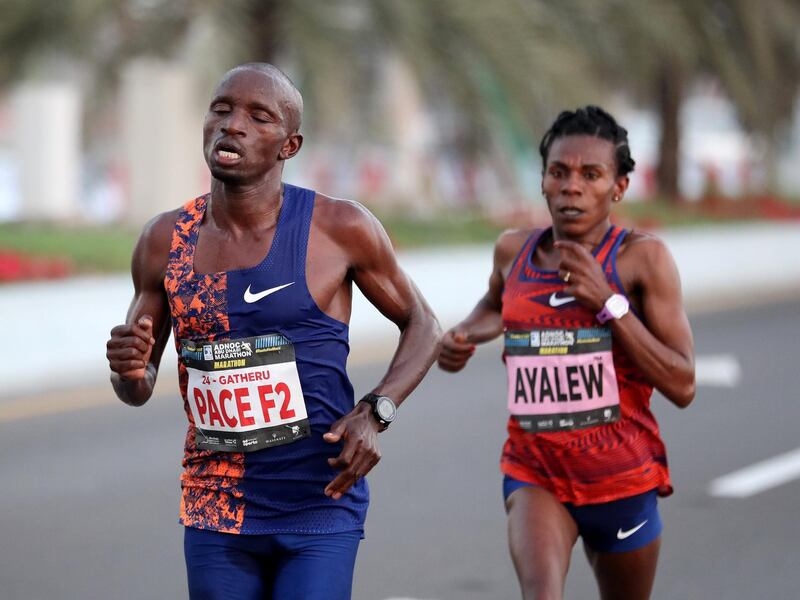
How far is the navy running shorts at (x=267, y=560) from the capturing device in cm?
346

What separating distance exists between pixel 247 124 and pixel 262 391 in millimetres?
634

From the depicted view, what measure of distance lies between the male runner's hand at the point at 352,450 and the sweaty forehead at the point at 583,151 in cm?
126

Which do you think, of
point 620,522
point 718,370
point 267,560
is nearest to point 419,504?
point 620,522

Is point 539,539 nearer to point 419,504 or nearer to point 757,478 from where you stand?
point 419,504

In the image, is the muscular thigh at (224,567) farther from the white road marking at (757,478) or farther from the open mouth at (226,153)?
the white road marking at (757,478)

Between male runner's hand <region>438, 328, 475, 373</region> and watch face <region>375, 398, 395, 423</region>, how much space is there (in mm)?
1088

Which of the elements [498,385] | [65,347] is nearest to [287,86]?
[498,385]

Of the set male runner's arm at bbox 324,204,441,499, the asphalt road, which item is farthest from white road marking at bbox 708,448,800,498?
male runner's arm at bbox 324,204,441,499

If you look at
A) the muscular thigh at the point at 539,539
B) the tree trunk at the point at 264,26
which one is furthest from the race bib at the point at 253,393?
the tree trunk at the point at 264,26

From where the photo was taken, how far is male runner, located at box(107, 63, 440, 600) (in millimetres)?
3479

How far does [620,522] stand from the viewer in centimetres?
423

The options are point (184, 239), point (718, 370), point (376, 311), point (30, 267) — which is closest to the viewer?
point (184, 239)

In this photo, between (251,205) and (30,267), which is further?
(30,267)

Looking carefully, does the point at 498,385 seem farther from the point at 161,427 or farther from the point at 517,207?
the point at 517,207
